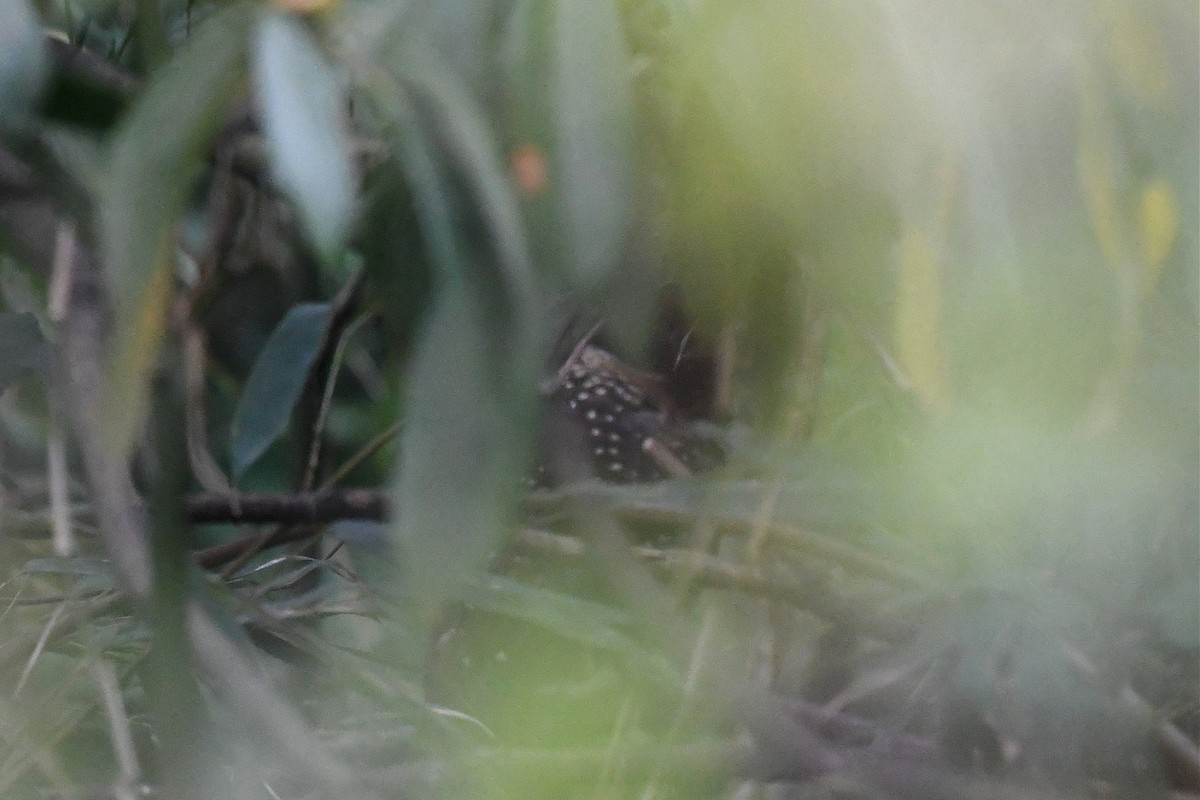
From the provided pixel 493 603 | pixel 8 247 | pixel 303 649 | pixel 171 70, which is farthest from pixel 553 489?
pixel 171 70

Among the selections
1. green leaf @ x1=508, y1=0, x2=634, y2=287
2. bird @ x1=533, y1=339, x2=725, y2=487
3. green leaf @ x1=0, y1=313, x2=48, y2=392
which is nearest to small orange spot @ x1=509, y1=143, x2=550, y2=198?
green leaf @ x1=508, y1=0, x2=634, y2=287

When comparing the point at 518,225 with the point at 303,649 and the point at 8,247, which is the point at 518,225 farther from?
the point at 303,649

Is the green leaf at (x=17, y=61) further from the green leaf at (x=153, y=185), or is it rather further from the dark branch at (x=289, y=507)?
the dark branch at (x=289, y=507)

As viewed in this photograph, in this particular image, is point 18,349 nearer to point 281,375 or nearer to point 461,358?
point 281,375

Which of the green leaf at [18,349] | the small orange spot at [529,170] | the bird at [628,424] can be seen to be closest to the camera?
the small orange spot at [529,170]

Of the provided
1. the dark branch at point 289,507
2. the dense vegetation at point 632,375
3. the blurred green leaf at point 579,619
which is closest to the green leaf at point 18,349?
the dense vegetation at point 632,375

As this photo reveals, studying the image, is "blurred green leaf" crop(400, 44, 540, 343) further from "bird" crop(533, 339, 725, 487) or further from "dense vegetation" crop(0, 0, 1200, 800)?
"bird" crop(533, 339, 725, 487)
